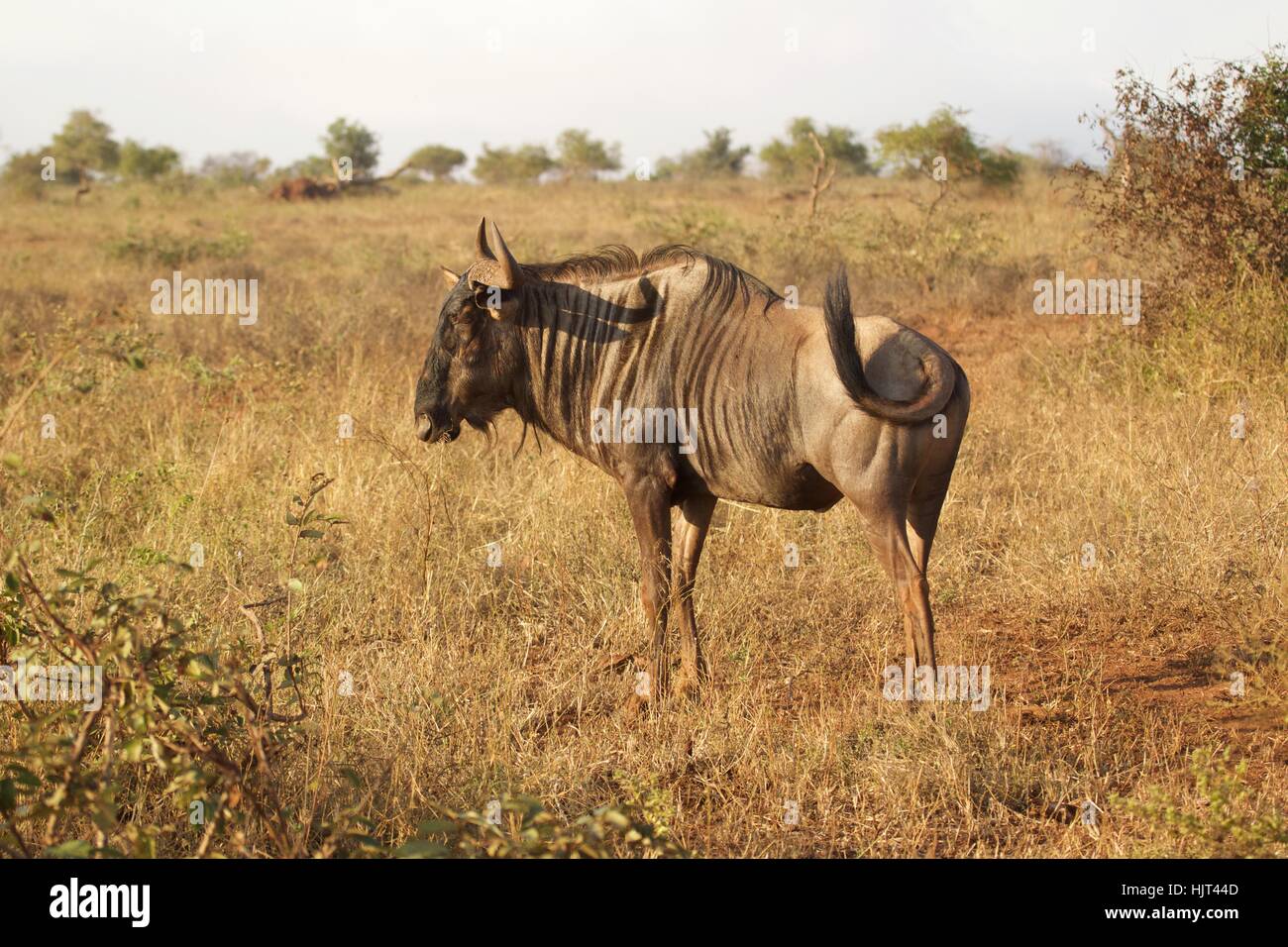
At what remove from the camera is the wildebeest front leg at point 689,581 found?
4.67m

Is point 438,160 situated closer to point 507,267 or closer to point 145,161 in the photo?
point 145,161

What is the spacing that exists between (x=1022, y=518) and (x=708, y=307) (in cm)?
254

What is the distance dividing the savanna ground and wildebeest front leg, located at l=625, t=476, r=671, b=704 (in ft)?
0.49

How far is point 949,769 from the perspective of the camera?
150 inches

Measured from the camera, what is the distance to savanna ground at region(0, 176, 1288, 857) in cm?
361

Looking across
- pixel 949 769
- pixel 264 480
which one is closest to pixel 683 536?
pixel 949 769

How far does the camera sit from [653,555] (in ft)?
15.1

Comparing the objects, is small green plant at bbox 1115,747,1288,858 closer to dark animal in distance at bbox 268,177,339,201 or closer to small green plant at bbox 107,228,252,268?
small green plant at bbox 107,228,252,268

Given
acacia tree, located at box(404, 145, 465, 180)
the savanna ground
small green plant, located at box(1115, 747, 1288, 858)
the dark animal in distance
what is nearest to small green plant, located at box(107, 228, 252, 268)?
the savanna ground

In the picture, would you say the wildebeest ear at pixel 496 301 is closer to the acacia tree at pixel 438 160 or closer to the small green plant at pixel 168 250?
the small green plant at pixel 168 250

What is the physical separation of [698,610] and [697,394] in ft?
3.77

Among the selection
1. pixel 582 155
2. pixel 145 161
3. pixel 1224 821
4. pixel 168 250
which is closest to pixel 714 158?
pixel 582 155

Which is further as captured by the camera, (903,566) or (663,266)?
(663,266)
